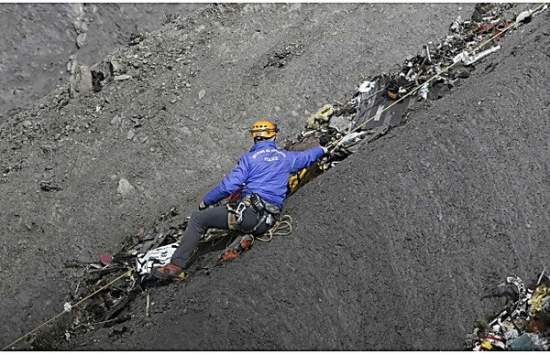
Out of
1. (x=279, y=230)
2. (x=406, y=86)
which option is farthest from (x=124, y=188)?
(x=406, y=86)

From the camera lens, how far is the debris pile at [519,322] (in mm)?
8352

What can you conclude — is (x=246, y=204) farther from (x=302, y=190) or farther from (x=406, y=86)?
(x=406, y=86)

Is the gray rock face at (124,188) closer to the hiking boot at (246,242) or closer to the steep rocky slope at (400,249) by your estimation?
the steep rocky slope at (400,249)

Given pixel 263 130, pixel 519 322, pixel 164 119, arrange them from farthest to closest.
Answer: pixel 164 119 < pixel 263 130 < pixel 519 322

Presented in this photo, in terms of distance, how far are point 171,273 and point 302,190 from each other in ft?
8.25

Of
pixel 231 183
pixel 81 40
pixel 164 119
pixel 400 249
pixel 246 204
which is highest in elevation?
pixel 81 40

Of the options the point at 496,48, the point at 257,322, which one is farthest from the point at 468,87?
the point at 257,322

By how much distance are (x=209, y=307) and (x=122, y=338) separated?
124cm

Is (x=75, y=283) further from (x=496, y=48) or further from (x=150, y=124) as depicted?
(x=496, y=48)

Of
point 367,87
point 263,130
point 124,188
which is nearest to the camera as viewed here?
point 263,130

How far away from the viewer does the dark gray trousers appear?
9.76 meters

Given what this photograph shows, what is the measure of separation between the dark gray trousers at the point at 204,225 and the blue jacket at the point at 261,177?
0.28 metres

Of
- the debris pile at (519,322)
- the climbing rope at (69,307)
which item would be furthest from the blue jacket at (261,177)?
the debris pile at (519,322)

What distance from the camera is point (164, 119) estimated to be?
15.1 metres
